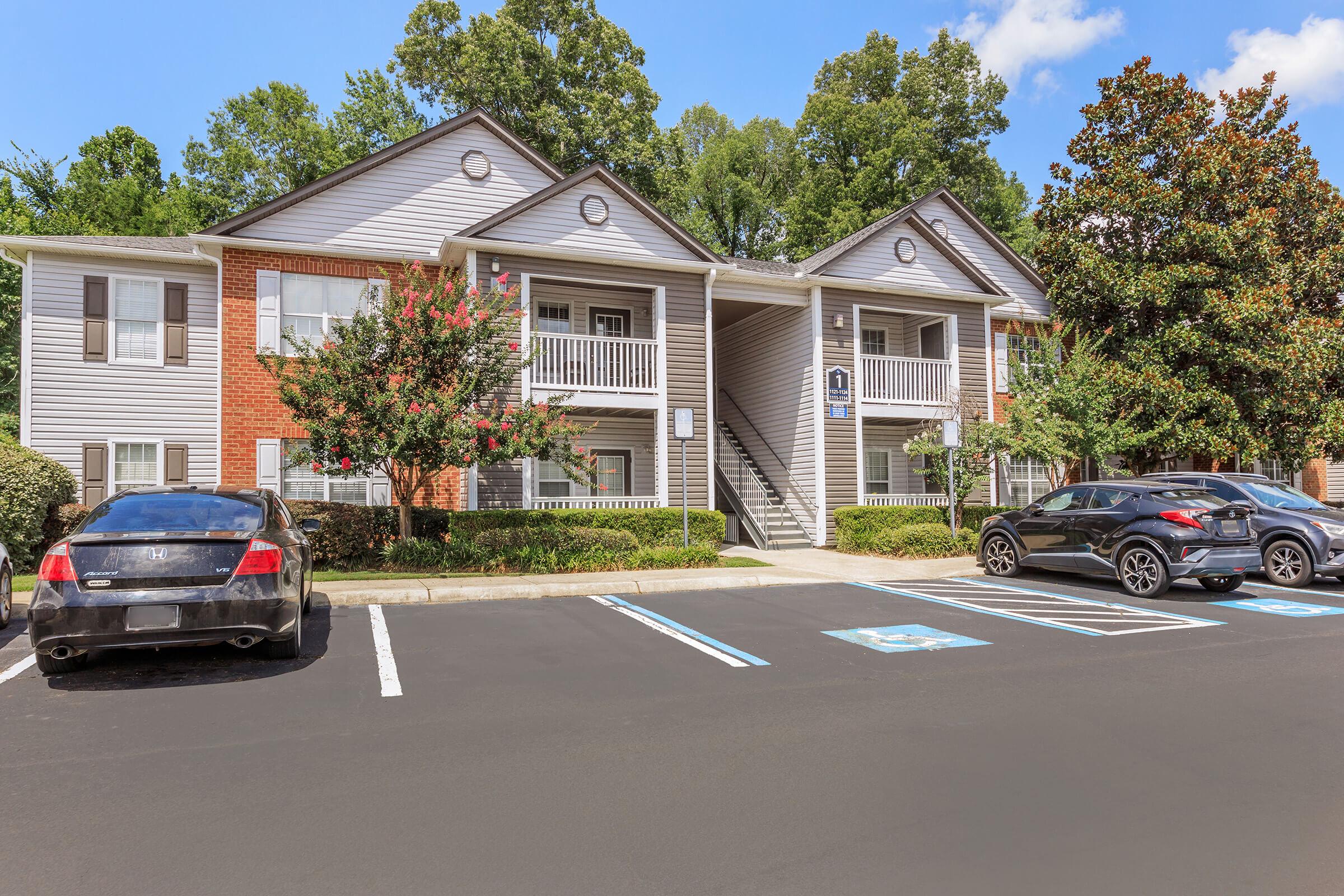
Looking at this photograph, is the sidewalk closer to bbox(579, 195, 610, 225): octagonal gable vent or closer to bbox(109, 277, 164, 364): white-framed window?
bbox(579, 195, 610, 225): octagonal gable vent

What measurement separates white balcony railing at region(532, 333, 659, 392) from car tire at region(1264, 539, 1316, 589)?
11.0 m

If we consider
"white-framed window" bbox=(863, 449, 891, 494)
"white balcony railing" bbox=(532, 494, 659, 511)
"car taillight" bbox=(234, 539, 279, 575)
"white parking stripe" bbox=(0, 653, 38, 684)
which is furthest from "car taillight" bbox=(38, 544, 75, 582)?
"white-framed window" bbox=(863, 449, 891, 494)

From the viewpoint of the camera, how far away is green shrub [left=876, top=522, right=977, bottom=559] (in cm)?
1616

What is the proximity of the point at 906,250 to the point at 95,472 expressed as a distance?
58.6 feet

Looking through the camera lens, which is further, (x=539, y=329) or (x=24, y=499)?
(x=539, y=329)

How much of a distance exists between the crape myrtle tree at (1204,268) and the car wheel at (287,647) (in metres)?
17.9

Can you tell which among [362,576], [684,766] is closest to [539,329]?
[362,576]

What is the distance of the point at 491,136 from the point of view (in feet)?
60.8

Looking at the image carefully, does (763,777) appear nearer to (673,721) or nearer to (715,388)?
(673,721)

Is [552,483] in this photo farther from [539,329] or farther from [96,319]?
[96,319]

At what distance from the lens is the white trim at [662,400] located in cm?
1739

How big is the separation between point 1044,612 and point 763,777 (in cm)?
690

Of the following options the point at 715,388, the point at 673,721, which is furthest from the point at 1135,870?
the point at 715,388

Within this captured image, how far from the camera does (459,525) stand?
1471 centimetres
